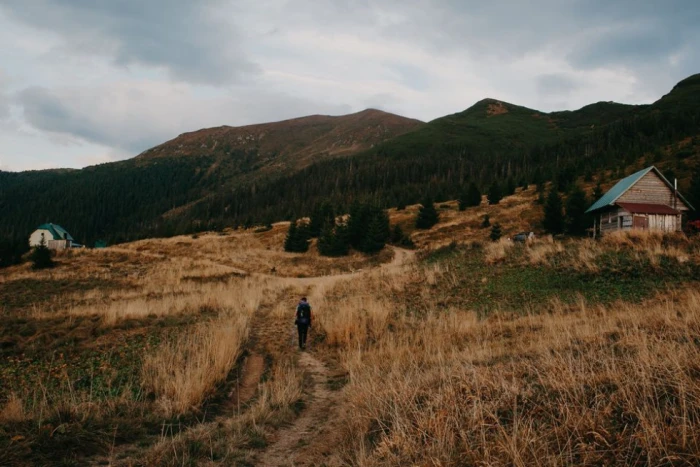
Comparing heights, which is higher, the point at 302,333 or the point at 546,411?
the point at 546,411

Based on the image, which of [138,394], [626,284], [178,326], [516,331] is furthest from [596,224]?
[138,394]

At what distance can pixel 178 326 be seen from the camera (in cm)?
1035

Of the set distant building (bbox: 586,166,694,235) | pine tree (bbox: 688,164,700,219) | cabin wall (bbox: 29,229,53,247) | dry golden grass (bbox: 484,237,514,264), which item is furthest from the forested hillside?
dry golden grass (bbox: 484,237,514,264)

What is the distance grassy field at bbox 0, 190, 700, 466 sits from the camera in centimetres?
287

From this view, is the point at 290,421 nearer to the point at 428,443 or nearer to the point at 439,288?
the point at 428,443

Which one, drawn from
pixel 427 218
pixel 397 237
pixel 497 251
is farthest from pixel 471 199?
pixel 497 251

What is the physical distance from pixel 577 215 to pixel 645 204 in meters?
7.09

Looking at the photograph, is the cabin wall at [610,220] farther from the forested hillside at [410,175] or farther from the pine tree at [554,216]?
the forested hillside at [410,175]

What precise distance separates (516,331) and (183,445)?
272 inches

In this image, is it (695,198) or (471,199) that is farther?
(471,199)

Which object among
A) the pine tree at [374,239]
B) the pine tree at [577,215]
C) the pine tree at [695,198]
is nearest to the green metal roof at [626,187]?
the pine tree at [695,198]

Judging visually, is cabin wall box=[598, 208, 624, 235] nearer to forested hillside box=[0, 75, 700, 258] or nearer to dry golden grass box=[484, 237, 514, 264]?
dry golden grass box=[484, 237, 514, 264]

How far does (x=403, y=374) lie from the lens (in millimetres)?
5375

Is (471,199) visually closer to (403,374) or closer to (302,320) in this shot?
(302,320)
